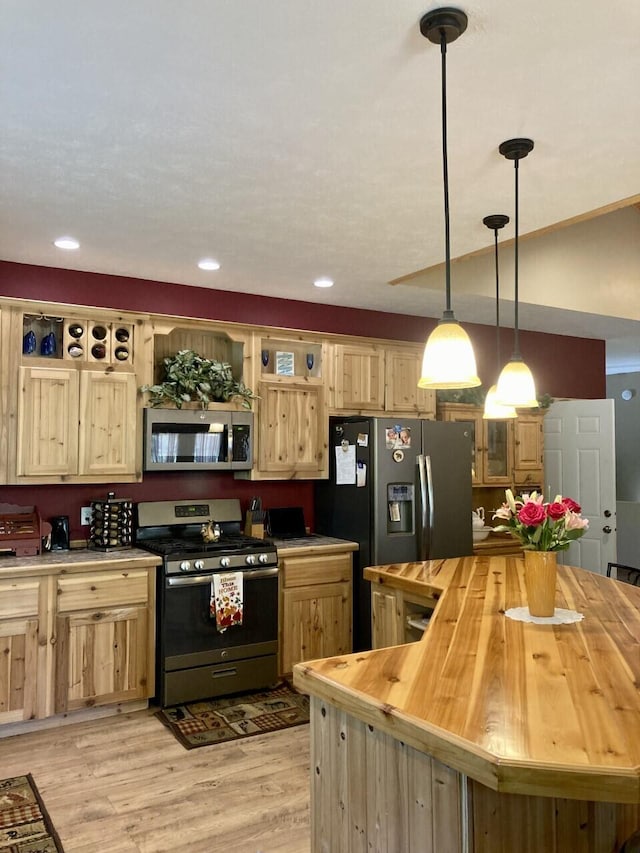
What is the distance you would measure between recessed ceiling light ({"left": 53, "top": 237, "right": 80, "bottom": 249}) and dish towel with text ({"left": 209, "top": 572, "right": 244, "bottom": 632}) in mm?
2045

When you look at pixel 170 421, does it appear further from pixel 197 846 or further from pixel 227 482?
pixel 197 846

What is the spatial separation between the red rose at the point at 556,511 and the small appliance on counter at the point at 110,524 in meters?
2.72

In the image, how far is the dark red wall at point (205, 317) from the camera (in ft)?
14.1

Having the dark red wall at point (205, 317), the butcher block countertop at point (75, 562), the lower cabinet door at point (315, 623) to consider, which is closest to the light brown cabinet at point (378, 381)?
the dark red wall at point (205, 317)

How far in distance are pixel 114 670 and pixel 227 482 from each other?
1.50 m

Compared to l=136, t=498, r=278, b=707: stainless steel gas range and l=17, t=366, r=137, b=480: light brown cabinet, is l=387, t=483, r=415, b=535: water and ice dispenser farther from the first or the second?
l=17, t=366, r=137, b=480: light brown cabinet

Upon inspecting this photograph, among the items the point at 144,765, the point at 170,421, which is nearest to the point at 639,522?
the point at 170,421

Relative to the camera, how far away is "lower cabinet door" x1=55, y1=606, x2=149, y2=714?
384cm

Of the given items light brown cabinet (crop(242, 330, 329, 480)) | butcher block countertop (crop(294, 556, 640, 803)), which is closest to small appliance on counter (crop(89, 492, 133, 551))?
light brown cabinet (crop(242, 330, 329, 480))

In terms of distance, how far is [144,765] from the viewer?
3395 millimetres

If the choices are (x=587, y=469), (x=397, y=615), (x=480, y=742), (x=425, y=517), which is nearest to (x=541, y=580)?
(x=397, y=615)

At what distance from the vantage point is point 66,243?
12.4ft

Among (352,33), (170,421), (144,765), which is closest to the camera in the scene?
(352,33)

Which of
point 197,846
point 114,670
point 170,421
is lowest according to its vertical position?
point 197,846
